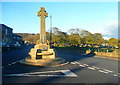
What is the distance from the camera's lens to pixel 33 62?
→ 35.3 feet

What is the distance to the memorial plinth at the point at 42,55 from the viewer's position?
1065 cm

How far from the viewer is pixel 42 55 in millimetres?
11984

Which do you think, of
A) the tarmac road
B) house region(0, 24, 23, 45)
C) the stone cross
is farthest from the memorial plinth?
house region(0, 24, 23, 45)

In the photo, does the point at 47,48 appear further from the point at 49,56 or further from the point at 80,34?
the point at 80,34

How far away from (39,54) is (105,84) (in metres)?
7.82

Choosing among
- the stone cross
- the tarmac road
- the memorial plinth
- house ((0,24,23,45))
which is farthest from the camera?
house ((0,24,23,45))

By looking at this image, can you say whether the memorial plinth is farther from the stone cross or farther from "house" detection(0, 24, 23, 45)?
"house" detection(0, 24, 23, 45)

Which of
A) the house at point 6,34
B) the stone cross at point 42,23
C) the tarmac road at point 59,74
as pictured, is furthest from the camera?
the house at point 6,34

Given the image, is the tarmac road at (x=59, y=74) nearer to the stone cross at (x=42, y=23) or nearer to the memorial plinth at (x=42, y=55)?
the memorial plinth at (x=42, y=55)

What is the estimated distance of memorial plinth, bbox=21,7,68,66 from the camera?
1065 cm

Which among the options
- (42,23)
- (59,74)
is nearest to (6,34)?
(42,23)

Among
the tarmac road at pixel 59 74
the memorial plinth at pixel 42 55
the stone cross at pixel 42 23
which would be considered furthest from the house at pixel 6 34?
the tarmac road at pixel 59 74

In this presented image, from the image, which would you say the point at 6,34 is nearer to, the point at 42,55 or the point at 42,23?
the point at 42,23

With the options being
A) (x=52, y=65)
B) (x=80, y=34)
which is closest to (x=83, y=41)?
(x=80, y=34)
